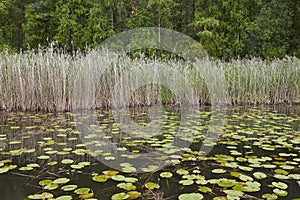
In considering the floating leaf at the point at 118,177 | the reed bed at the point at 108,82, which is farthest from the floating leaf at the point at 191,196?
the reed bed at the point at 108,82

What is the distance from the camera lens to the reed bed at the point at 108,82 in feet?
12.8

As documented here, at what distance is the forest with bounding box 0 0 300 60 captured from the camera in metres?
10.8

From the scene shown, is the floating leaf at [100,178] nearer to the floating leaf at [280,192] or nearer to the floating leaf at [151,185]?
the floating leaf at [151,185]

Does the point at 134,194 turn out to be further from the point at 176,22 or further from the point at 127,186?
the point at 176,22

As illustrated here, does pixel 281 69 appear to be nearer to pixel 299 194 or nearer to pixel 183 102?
pixel 183 102

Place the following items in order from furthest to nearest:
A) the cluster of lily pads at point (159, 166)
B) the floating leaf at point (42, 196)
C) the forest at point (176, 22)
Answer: the forest at point (176, 22)
the cluster of lily pads at point (159, 166)
the floating leaf at point (42, 196)

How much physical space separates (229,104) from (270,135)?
7.51 ft

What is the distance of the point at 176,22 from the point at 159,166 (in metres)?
11.2

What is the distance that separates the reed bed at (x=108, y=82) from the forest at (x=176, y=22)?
579cm

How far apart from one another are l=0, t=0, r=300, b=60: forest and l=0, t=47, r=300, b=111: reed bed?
5785 mm

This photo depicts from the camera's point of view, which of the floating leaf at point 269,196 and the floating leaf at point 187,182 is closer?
the floating leaf at point 269,196

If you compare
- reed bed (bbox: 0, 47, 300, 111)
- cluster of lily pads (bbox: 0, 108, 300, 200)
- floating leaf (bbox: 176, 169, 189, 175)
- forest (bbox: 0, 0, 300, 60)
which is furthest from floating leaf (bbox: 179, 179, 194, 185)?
forest (bbox: 0, 0, 300, 60)

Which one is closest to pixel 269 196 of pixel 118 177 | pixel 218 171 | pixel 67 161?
pixel 218 171

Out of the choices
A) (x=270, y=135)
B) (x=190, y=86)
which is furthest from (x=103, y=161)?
(x=190, y=86)
